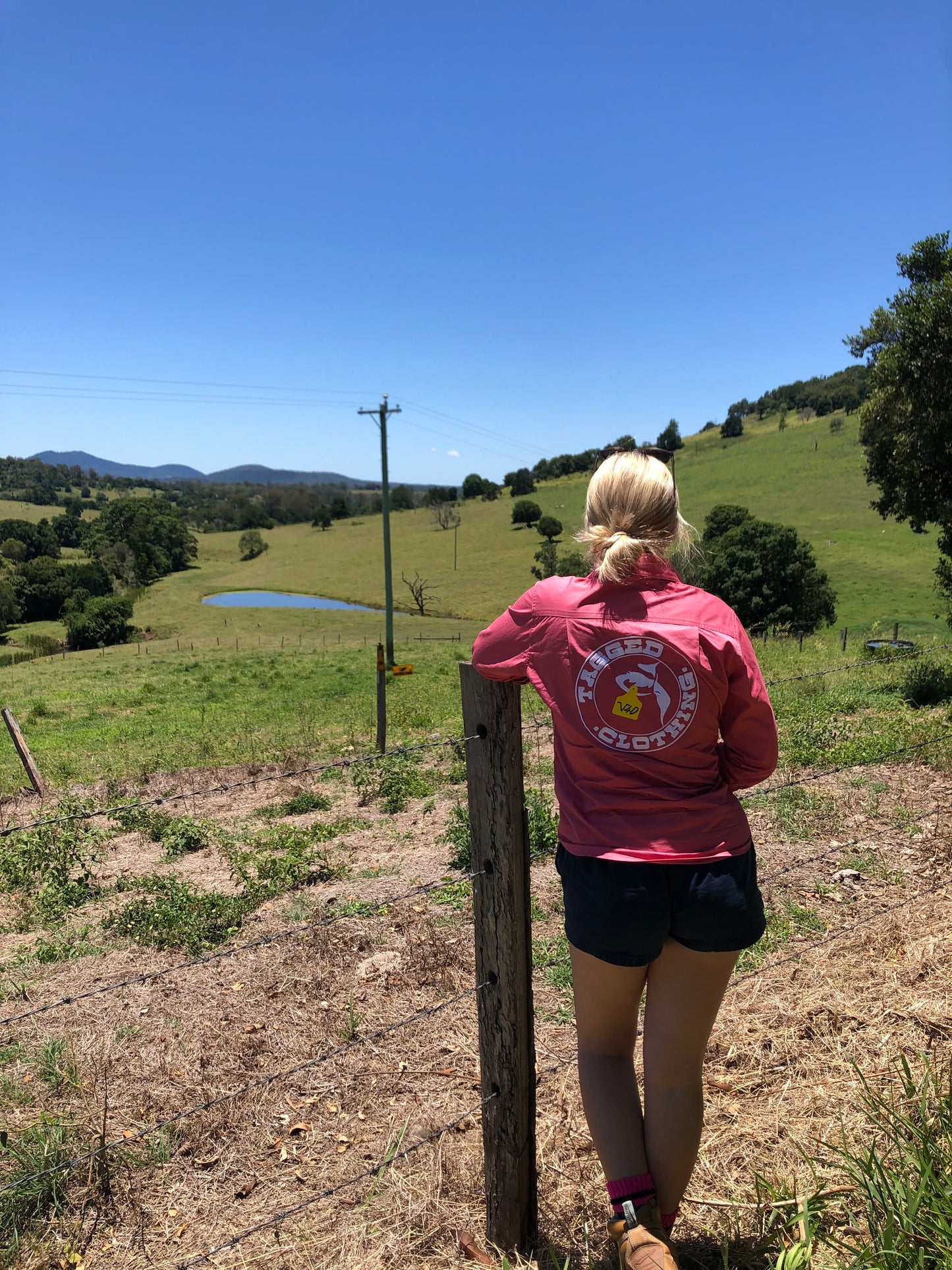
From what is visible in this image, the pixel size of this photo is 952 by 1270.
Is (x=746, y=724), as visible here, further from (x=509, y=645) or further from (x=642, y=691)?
(x=509, y=645)

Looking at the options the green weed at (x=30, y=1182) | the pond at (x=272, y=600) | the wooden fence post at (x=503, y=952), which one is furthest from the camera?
the pond at (x=272, y=600)

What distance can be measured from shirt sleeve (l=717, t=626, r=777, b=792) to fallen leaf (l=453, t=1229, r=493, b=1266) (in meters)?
1.84

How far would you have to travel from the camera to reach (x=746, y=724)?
2.08 m

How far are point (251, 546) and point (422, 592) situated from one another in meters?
50.7

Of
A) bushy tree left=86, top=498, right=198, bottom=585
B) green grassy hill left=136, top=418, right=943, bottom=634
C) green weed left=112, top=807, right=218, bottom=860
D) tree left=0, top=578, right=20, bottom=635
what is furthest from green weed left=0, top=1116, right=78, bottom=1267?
bushy tree left=86, top=498, right=198, bottom=585

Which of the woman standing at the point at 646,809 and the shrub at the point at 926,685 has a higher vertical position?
the woman standing at the point at 646,809

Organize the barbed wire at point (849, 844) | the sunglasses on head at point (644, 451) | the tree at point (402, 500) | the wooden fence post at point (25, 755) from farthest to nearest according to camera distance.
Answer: the tree at point (402, 500) < the wooden fence post at point (25, 755) < the barbed wire at point (849, 844) < the sunglasses on head at point (644, 451)

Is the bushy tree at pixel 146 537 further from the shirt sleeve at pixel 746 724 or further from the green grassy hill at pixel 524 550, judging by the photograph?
the shirt sleeve at pixel 746 724

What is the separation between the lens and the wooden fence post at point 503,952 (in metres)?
2.44

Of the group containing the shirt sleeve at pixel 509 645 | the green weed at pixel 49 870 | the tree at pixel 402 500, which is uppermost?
the tree at pixel 402 500

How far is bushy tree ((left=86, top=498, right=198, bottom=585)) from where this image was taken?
99.9m

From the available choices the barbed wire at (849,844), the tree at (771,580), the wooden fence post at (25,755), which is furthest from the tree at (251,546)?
the barbed wire at (849,844)

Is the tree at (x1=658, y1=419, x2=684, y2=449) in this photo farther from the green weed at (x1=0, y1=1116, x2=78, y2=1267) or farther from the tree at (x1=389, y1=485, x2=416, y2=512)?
the green weed at (x1=0, y1=1116, x2=78, y2=1267)

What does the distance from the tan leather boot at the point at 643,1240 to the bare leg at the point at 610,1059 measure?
92 millimetres
